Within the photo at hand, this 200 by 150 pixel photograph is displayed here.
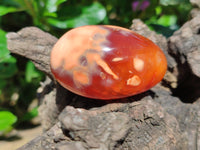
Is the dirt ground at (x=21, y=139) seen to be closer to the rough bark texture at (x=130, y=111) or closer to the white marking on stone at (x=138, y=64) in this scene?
the rough bark texture at (x=130, y=111)

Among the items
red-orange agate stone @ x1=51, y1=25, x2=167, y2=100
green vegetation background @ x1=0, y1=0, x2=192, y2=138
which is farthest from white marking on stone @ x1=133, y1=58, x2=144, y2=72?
green vegetation background @ x1=0, y1=0, x2=192, y2=138

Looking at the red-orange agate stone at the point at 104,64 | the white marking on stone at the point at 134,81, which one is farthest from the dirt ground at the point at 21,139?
the white marking on stone at the point at 134,81

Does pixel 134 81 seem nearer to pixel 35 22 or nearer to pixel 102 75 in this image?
pixel 102 75

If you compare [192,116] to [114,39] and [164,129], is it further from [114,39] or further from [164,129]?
[114,39]

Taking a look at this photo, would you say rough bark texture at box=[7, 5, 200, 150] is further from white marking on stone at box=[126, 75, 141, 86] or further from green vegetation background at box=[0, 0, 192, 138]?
green vegetation background at box=[0, 0, 192, 138]

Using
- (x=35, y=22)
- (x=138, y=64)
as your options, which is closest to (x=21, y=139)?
(x=35, y=22)

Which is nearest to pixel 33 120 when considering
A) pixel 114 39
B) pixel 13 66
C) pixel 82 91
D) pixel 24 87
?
pixel 24 87
